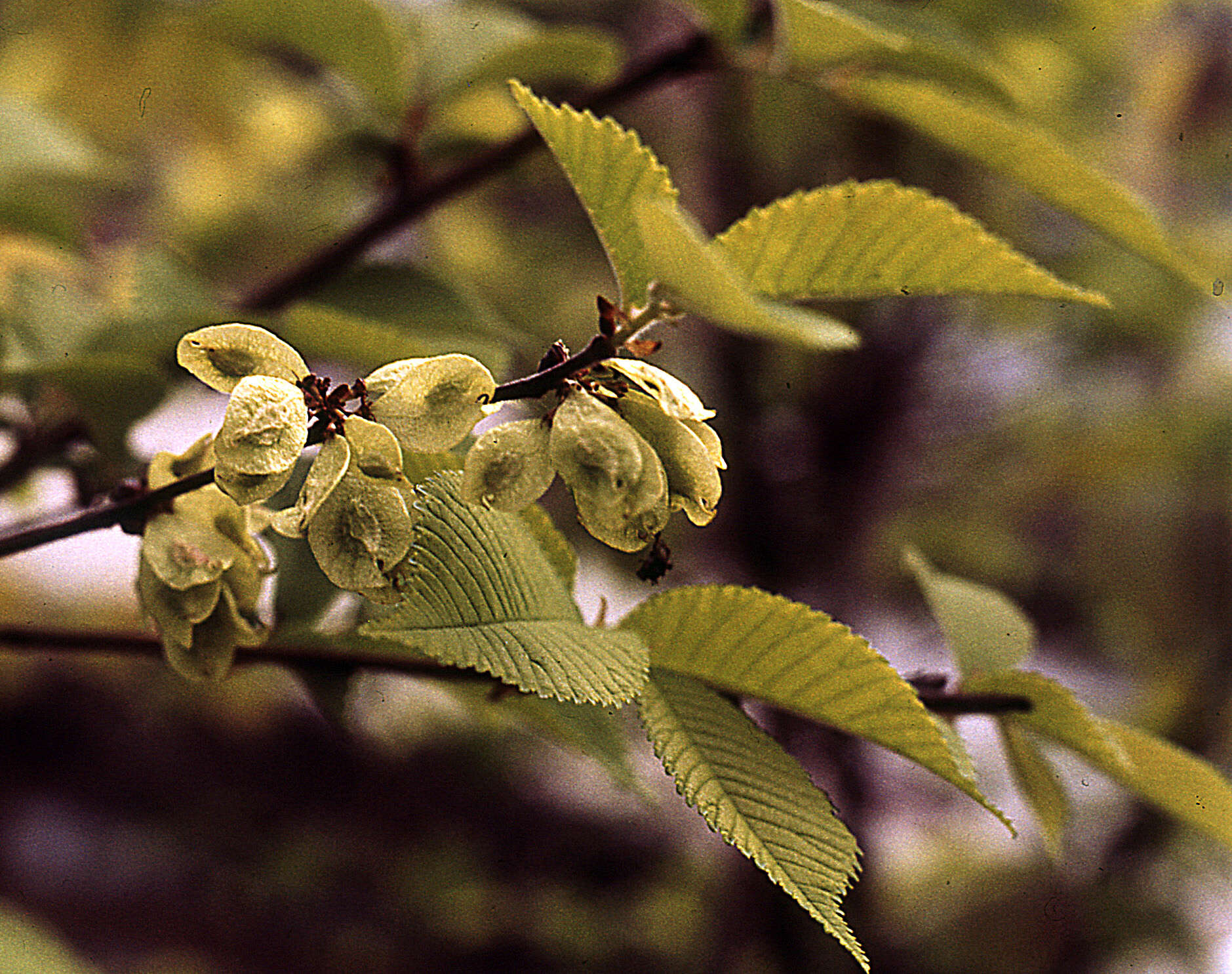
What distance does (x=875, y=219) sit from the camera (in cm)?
25

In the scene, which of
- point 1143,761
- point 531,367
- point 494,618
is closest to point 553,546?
point 494,618

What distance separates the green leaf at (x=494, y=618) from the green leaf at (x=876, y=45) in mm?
237

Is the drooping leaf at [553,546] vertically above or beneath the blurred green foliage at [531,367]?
above

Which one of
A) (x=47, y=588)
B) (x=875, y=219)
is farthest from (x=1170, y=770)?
(x=47, y=588)

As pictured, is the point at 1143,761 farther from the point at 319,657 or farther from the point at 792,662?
the point at 319,657

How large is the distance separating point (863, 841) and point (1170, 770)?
620 millimetres

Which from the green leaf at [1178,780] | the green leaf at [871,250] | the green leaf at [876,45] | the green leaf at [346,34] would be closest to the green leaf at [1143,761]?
the green leaf at [1178,780]

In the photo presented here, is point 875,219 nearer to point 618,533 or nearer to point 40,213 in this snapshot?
point 618,533

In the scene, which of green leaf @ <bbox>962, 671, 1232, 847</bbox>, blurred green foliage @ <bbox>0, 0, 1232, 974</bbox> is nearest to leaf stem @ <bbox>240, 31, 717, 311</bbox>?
blurred green foliage @ <bbox>0, 0, 1232, 974</bbox>

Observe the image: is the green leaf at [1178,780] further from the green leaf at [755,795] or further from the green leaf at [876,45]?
the green leaf at [876,45]

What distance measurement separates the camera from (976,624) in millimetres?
344

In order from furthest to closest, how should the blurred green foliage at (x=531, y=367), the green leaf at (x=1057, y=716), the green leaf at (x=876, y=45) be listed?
the blurred green foliage at (x=531, y=367) → the green leaf at (x=876, y=45) → the green leaf at (x=1057, y=716)

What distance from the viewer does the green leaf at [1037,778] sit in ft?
1.05

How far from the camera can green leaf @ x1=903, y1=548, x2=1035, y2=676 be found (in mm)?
327
